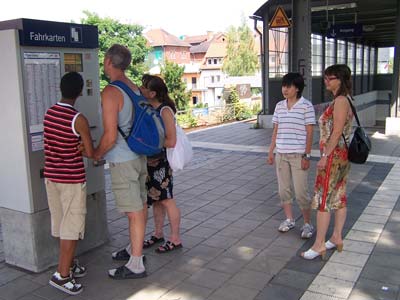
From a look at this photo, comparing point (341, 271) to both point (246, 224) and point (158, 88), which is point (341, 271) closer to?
point (246, 224)

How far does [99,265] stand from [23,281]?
61 cm

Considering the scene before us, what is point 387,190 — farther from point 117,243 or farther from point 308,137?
point 117,243

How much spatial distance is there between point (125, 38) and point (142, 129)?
40.0m

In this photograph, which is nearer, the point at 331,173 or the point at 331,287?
the point at 331,287

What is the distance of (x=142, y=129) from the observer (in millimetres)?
3348

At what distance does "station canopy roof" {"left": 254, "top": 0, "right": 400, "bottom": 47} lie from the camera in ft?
39.3

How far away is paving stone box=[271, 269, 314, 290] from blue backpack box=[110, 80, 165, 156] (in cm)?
138

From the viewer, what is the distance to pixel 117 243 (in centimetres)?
430

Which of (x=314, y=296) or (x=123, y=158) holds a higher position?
Answer: (x=123, y=158)

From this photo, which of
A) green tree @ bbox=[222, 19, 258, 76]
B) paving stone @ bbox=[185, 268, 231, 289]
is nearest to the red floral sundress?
paving stone @ bbox=[185, 268, 231, 289]

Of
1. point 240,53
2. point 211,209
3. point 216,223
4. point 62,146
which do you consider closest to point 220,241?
point 216,223

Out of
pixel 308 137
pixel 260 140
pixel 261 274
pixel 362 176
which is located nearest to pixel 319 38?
pixel 260 140

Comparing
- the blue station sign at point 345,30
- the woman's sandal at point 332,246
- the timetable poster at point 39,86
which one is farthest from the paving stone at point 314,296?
the blue station sign at point 345,30

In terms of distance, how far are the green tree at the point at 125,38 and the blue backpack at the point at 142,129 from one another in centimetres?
3610
